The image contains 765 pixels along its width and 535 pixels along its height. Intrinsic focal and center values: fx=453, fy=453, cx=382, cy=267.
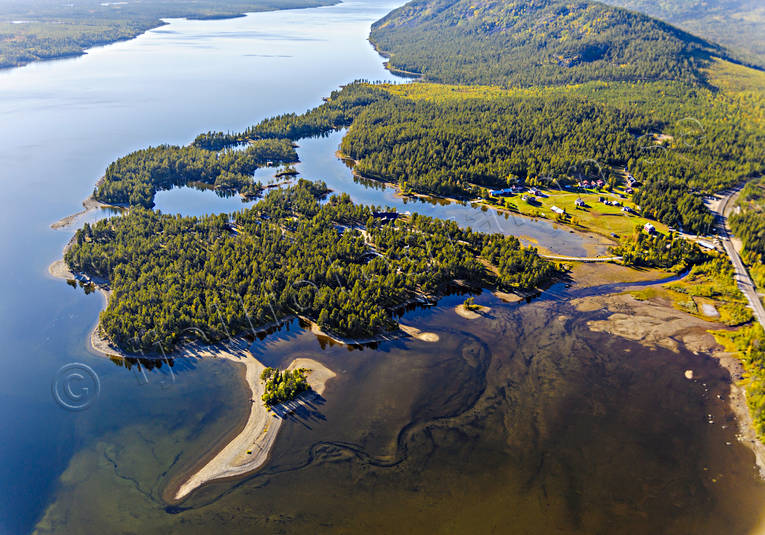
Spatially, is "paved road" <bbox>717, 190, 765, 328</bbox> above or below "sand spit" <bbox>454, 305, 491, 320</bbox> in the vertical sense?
above

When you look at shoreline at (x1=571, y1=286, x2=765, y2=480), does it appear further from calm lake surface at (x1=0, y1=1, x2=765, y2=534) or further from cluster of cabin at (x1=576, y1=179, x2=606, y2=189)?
cluster of cabin at (x1=576, y1=179, x2=606, y2=189)

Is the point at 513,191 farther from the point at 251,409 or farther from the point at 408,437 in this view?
the point at 251,409

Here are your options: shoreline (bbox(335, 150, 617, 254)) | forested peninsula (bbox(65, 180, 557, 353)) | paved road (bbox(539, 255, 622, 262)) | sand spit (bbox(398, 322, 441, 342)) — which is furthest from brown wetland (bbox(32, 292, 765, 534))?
shoreline (bbox(335, 150, 617, 254))

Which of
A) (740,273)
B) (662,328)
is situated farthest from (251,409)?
(740,273)

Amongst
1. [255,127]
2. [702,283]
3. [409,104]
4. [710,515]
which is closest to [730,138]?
[702,283]

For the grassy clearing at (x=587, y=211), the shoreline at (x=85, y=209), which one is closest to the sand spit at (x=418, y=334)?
the grassy clearing at (x=587, y=211)

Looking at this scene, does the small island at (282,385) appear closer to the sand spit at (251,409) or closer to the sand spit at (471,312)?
the sand spit at (251,409)

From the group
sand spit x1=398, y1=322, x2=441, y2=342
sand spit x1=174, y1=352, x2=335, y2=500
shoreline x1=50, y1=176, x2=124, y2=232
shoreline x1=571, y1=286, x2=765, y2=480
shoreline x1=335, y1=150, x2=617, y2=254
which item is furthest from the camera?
shoreline x1=50, y1=176, x2=124, y2=232
